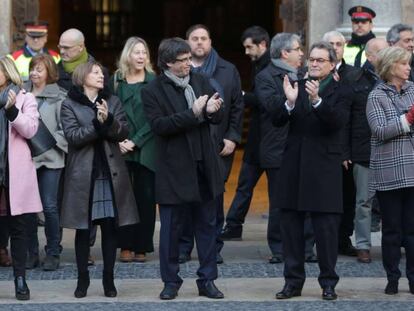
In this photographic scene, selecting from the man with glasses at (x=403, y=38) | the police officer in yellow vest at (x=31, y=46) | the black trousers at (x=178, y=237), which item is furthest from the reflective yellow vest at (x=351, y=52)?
the black trousers at (x=178, y=237)

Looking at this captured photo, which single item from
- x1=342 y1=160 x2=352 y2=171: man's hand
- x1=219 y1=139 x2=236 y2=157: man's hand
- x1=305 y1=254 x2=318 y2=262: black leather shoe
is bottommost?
x1=305 y1=254 x2=318 y2=262: black leather shoe

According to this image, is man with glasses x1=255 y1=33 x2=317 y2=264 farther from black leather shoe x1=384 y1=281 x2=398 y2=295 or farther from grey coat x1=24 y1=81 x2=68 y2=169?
grey coat x1=24 y1=81 x2=68 y2=169

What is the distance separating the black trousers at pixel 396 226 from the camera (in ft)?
33.6

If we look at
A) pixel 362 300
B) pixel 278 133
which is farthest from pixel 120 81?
pixel 362 300

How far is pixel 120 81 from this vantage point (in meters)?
11.5

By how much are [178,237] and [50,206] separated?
1.61m

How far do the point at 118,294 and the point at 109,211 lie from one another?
65cm

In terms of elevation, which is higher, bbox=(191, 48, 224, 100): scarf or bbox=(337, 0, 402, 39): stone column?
bbox=(337, 0, 402, 39): stone column

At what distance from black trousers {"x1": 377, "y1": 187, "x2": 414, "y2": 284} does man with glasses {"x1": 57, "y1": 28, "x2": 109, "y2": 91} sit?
2.97 meters

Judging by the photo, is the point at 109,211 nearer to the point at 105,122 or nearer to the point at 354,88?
the point at 105,122

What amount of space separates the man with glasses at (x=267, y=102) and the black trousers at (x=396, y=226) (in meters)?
1.28

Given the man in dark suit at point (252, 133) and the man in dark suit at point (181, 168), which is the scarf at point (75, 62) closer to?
the man in dark suit at point (252, 133)

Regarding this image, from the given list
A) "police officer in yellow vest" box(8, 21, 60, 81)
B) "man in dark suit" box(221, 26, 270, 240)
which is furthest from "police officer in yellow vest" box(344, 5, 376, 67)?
"police officer in yellow vest" box(8, 21, 60, 81)

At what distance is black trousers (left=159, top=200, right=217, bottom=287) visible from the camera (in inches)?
394
